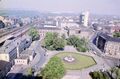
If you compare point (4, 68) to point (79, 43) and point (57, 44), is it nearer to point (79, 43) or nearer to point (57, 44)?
point (57, 44)

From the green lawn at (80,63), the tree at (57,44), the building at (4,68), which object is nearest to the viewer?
the building at (4,68)

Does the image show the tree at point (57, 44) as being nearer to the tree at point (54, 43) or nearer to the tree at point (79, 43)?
the tree at point (54, 43)

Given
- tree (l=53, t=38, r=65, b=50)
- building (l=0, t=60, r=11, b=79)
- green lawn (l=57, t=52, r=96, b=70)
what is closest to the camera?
building (l=0, t=60, r=11, b=79)

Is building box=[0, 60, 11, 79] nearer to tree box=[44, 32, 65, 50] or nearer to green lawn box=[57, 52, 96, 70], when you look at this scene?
green lawn box=[57, 52, 96, 70]

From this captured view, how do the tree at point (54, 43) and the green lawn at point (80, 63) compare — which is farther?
the tree at point (54, 43)

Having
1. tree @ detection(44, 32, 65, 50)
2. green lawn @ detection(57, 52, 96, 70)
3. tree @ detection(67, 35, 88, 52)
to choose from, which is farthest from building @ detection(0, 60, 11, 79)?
tree @ detection(67, 35, 88, 52)

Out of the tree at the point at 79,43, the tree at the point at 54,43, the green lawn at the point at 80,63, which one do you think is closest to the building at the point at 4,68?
the green lawn at the point at 80,63

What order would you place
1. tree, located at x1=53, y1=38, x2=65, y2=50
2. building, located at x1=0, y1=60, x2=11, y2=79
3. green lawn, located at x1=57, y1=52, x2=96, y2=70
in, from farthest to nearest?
1. tree, located at x1=53, y1=38, x2=65, y2=50
2. green lawn, located at x1=57, y1=52, x2=96, y2=70
3. building, located at x1=0, y1=60, x2=11, y2=79

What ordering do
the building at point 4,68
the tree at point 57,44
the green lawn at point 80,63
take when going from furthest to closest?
the tree at point 57,44
the green lawn at point 80,63
the building at point 4,68

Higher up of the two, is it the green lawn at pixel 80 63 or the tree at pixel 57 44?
the tree at pixel 57 44

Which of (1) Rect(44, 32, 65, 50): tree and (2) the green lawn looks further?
(1) Rect(44, 32, 65, 50): tree

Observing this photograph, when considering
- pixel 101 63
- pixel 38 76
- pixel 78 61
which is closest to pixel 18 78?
pixel 38 76
